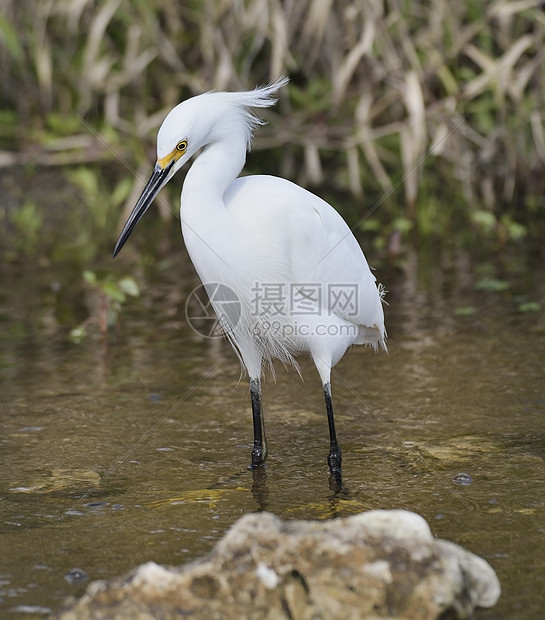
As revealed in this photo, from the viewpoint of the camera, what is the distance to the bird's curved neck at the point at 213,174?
10.2 ft

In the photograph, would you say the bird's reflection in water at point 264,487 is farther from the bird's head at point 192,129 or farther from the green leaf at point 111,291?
the green leaf at point 111,291

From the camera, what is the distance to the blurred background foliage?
641 centimetres

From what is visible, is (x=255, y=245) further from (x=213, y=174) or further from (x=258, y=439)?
(x=258, y=439)

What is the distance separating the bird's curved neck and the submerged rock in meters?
1.28

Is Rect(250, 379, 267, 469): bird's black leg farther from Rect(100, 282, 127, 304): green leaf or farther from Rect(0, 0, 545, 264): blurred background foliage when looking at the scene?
Rect(0, 0, 545, 264): blurred background foliage

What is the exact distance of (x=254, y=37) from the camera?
6.73m

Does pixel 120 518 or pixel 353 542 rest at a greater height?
pixel 353 542

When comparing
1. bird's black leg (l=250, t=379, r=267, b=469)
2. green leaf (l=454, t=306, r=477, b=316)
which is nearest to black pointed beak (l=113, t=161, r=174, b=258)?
bird's black leg (l=250, t=379, r=267, b=469)

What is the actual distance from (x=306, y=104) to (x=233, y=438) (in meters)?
3.75

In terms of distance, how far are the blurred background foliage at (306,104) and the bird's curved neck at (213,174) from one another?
288cm

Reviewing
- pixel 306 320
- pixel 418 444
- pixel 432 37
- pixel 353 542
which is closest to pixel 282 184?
pixel 306 320

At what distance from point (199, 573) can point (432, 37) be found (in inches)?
203

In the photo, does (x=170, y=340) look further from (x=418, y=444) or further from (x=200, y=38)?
(x=200, y=38)

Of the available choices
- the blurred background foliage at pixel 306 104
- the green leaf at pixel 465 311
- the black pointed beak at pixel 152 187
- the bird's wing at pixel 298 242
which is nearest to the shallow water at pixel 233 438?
the green leaf at pixel 465 311
